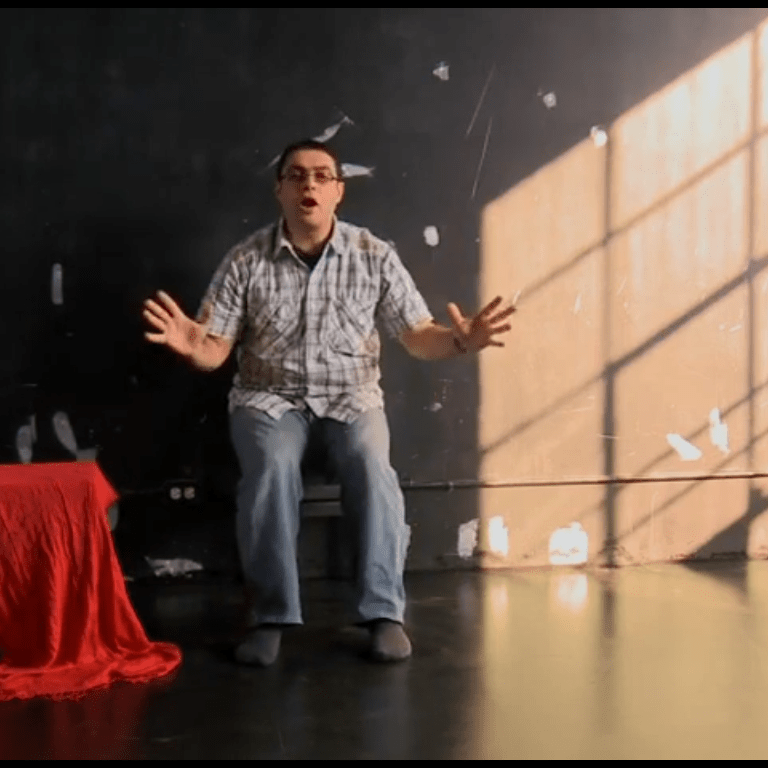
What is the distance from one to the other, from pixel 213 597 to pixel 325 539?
0.40 metres

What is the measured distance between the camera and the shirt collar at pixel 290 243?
3.02 metres

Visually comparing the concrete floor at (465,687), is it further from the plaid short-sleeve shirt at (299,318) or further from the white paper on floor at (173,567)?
the plaid short-sleeve shirt at (299,318)

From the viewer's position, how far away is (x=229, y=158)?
10.9 ft

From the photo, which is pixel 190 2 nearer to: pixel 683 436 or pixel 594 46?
pixel 594 46

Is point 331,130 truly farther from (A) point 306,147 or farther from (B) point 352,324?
(B) point 352,324

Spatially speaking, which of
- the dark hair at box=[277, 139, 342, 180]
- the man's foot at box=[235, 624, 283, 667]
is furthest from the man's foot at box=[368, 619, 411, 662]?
the dark hair at box=[277, 139, 342, 180]

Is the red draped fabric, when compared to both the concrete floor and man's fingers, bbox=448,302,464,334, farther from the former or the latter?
man's fingers, bbox=448,302,464,334

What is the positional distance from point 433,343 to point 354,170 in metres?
0.69

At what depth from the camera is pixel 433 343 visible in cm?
304

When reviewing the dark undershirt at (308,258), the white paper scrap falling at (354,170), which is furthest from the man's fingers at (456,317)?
the white paper scrap falling at (354,170)

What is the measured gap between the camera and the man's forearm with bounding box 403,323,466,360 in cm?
296

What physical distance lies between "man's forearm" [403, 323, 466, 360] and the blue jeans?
1.00 ft

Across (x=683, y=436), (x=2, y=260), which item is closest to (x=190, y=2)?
(x=2, y=260)

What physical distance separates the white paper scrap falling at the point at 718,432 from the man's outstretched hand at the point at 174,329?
1738mm
